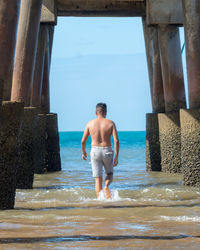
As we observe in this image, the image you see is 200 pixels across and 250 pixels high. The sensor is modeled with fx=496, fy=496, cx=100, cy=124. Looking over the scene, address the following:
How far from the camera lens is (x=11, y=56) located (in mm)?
6457

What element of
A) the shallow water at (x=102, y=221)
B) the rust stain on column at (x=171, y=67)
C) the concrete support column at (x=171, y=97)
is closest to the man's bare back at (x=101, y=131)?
the shallow water at (x=102, y=221)

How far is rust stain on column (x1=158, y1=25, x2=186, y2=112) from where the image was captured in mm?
12867

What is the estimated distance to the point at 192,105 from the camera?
9.16 metres

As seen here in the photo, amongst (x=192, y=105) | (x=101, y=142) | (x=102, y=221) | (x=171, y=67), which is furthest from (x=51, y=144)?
(x=102, y=221)

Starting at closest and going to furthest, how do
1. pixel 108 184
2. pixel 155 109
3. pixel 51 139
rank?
pixel 108 184 → pixel 155 109 → pixel 51 139

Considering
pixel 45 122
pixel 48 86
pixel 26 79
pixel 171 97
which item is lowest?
pixel 45 122

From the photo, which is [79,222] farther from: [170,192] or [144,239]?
[170,192]

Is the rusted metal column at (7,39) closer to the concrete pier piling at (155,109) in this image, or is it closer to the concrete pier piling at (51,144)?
the concrete pier piling at (155,109)

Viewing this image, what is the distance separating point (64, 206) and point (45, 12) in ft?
29.5

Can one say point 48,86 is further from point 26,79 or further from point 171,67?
point 26,79

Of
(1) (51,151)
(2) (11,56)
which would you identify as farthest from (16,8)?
(1) (51,151)

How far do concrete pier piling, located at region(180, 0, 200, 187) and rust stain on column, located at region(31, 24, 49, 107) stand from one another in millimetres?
5333

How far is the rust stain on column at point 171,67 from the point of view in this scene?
1287cm

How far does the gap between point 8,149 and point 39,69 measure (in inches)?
316
